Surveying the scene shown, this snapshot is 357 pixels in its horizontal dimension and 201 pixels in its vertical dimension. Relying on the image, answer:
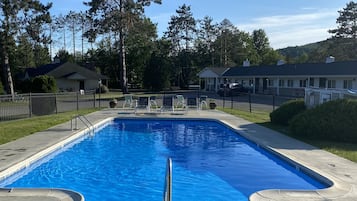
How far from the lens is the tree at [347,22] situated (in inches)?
2292

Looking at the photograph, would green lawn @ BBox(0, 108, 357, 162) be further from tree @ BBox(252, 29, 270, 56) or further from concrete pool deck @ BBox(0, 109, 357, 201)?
tree @ BBox(252, 29, 270, 56)

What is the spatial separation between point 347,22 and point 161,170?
5910 centimetres

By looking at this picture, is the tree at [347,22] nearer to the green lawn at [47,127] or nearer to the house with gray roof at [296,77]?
the house with gray roof at [296,77]

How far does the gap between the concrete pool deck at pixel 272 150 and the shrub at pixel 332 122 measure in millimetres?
773

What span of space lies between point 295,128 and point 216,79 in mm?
42843

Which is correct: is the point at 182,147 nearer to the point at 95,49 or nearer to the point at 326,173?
the point at 326,173

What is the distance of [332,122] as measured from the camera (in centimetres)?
1142

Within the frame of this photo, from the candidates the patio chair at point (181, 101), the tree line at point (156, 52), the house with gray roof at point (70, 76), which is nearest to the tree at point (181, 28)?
the tree line at point (156, 52)

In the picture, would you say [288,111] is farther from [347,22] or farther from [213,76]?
[347,22]

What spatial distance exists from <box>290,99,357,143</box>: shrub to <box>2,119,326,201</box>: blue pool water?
2.03 m

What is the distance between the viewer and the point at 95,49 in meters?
69.2

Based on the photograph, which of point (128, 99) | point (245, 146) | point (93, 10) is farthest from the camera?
point (93, 10)

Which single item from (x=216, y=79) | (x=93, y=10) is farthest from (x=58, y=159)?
(x=216, y=79)

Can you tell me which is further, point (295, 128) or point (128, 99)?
point (128, 99)
